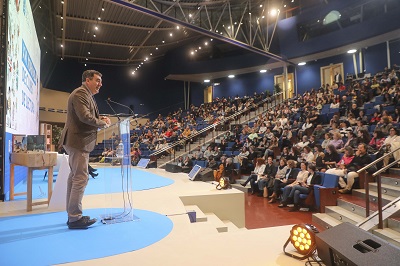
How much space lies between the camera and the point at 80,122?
2.58 meters

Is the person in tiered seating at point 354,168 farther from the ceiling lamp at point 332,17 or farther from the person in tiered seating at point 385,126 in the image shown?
the ceiling lamp at point 332,17

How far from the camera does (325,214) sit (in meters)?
4.82

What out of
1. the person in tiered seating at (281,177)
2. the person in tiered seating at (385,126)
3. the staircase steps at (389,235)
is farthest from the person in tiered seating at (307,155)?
the staircase steps at (389,235)

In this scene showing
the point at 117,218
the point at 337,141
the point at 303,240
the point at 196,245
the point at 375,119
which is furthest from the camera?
the point at 375,119

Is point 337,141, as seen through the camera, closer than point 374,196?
No

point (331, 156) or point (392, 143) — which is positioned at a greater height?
point (392, 143)

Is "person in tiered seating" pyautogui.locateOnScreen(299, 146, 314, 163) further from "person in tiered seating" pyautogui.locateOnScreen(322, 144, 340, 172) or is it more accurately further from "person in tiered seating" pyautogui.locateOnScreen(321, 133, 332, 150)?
"person in tiered seating" pyautogui.locateOnScreen(321, 133, 332, 150)

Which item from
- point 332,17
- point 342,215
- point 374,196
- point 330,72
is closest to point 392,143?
point 374,196

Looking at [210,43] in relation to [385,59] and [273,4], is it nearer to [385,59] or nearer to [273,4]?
[273,4]

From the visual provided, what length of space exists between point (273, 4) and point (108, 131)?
12.7 metres

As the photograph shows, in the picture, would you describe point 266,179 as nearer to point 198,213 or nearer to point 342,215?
point 342,215

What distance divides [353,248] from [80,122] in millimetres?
2235

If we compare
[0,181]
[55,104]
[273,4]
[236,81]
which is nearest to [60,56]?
[55,104]

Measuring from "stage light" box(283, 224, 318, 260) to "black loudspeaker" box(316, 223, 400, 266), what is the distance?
0.19ft
